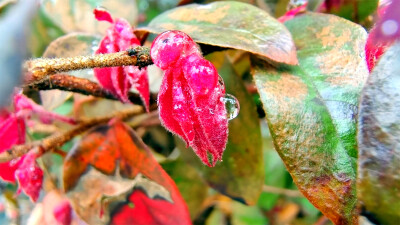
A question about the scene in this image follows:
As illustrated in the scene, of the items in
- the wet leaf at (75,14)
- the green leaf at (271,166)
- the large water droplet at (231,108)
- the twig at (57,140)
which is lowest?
the green leaf at (271,166)

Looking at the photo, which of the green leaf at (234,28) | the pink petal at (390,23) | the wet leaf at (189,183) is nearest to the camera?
the pink petal at (390,23)

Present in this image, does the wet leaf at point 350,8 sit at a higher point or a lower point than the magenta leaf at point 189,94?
lower

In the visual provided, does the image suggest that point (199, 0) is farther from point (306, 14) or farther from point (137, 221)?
point (137, 221)

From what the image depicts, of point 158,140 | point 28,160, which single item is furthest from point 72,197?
point 158,140

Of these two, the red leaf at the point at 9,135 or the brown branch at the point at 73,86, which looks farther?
the red leaf at the point at 9,135

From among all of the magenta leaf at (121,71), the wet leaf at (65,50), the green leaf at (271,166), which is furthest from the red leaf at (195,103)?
the green leaf at (271,166)

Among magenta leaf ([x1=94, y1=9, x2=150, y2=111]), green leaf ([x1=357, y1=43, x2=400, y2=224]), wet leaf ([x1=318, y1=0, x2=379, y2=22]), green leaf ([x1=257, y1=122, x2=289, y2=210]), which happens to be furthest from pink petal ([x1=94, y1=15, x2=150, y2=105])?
green leaf ([x1=257, y1=122, x2=289, y2=210])

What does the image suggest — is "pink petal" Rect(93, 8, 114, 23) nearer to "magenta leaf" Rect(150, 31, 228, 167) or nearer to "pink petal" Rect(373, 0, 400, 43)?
"magenta leaf" Rect(150, 31, 228, 167)

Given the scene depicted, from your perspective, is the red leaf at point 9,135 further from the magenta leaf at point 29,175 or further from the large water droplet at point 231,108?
the large water droplet at point 231,108
